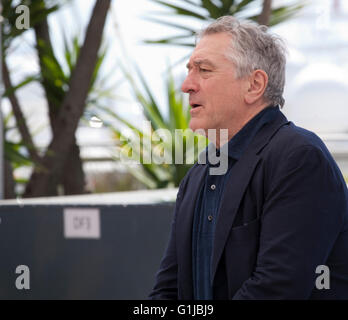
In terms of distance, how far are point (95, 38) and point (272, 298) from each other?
2.14 metres

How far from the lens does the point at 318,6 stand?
2781 mm

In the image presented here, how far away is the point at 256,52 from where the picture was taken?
3.53 feet

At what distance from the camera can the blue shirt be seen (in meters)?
1.05

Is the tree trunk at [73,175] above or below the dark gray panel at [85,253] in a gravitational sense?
above

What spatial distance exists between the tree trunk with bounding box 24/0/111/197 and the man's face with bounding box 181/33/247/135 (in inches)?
72.3

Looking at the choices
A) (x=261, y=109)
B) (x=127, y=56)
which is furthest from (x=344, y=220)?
(x=127, y=56)

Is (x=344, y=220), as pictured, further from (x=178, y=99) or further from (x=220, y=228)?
(x=178, y=99)

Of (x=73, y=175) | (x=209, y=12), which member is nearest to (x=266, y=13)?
(x=209, y=12)

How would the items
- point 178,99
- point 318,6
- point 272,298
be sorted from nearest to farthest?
1. point 272,298
2. point 318,6
3. point 178,99

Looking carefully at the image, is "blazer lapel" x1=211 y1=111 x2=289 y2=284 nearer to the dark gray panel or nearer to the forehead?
the forehead

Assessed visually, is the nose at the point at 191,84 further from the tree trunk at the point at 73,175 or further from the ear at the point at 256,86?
the tree trunk at the point at 73,175

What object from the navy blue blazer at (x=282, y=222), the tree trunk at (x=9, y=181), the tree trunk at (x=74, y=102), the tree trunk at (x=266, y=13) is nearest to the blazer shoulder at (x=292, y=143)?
the navy blue blazer at (x=282, y=222)

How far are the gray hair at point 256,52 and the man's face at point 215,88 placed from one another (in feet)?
0.05

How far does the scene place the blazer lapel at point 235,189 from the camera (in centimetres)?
99
